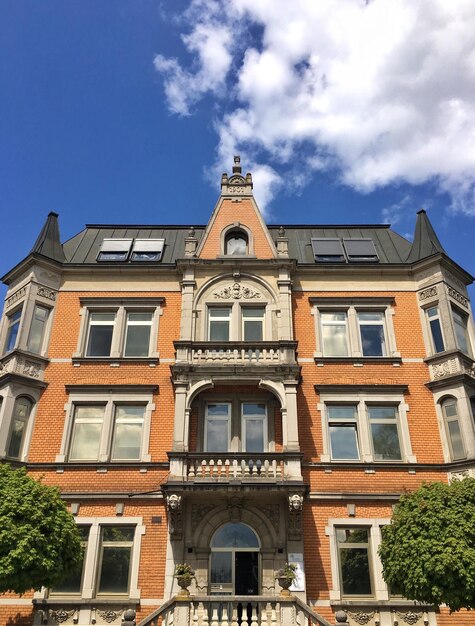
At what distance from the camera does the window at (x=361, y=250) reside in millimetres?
23062

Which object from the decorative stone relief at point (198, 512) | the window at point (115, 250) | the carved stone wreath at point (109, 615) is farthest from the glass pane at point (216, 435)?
the window at point (115, 250)

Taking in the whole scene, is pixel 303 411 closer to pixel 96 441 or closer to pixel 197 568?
pixel 197 568

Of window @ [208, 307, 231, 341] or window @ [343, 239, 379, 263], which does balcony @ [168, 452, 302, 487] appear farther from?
window @ [343, 239, 379, 263]

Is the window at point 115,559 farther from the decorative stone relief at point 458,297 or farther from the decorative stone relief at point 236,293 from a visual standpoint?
the decorative stone relief at point 458,297

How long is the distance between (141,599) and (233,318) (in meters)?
9.87

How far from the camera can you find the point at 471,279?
73.4 feet

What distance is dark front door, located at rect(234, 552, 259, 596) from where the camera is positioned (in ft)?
54.8

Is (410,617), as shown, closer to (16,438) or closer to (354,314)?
(354,314)

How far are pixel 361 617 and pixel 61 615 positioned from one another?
8.95m

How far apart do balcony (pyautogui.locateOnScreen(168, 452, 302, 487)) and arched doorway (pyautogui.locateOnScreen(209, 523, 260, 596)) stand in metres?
1.83

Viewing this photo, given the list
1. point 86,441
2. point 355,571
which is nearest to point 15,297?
point 86,441

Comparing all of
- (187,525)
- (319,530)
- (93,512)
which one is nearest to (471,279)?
(319,530)

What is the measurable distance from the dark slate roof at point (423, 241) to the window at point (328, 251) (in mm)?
2801

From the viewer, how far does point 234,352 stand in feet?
63.3
